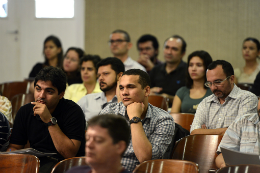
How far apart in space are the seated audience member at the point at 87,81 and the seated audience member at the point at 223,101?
4.85 feet

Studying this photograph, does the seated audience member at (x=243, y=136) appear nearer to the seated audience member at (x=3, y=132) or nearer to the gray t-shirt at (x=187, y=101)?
the gray t-shirt at (x=187, y=101)

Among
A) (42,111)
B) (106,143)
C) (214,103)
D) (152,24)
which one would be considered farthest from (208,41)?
(106,143)

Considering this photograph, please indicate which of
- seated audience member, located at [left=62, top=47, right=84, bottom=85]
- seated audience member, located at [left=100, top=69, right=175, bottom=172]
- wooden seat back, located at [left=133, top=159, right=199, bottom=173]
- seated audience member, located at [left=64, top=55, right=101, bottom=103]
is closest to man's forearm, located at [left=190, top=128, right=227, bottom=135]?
seated audience member, located at [left=100, top=69, right=175, bottom=172]

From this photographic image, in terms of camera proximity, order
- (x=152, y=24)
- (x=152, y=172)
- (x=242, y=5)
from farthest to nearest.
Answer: (x=152, y=24), (x=242, y=5), (x=152, y=172)

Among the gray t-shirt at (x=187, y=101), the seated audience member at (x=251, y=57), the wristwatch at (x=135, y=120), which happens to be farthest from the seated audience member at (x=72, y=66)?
the wristwatch at (x=135, y=120)

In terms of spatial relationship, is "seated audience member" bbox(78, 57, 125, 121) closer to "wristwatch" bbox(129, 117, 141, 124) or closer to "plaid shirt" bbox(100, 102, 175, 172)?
"plaid shirt" bbox(100, 102, 175, 172)

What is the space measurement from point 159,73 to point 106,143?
3185 mm

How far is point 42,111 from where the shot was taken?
204 cm

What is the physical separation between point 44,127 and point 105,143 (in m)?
1.09

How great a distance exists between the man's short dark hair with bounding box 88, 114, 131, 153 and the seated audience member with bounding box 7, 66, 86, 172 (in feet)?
2.98

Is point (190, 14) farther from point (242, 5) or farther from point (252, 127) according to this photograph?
point (252, 127)

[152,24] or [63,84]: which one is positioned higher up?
[152,24]

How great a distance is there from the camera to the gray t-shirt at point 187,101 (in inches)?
127

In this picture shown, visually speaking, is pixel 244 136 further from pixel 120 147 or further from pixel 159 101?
pixel 159 101
